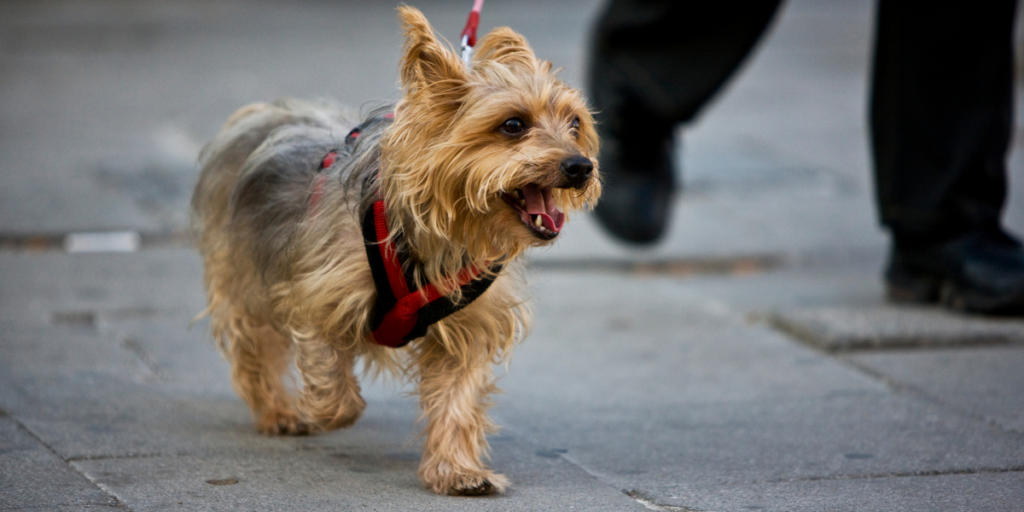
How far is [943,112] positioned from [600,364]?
6.96 ft

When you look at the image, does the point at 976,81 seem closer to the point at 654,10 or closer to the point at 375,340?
the point at 654,10

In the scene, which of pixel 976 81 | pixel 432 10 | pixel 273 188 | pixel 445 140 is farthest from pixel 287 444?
pixel 432 10

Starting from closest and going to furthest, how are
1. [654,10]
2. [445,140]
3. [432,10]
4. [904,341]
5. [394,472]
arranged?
[445,140] → [394,472] → [904,341] → [654,10] → [432,10]

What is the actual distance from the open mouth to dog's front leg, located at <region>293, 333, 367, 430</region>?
794mm

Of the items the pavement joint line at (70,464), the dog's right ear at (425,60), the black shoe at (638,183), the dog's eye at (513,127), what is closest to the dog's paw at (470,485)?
the pavement joint line at (70,464)

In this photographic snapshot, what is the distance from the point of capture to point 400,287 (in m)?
3.29

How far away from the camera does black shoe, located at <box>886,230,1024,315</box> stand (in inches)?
208

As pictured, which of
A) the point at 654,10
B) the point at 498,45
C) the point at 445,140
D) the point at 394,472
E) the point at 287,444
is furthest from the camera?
the point at 654,10

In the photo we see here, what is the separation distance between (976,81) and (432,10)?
13.0 meters

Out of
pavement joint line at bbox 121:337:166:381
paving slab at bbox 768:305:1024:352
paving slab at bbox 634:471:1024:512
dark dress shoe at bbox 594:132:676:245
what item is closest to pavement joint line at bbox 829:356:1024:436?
paving slab at bbox 768:305:1024:352

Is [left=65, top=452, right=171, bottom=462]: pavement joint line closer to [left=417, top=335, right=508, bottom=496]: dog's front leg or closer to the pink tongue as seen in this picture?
[left=417, top=335, right=508, bottom=496]: dog's front leg

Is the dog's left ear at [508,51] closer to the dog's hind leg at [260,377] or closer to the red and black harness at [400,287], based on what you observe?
the red and black harness at [400,287]

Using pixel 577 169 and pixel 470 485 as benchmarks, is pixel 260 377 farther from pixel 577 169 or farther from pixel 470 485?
pixel 577 169

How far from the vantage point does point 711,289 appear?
20.5ft
